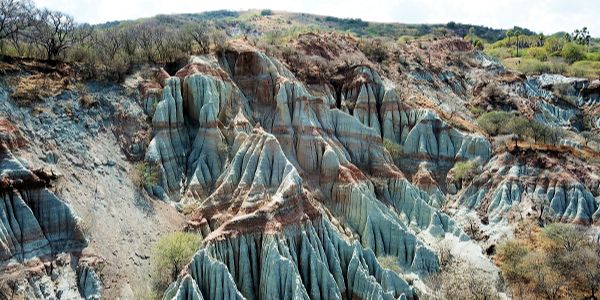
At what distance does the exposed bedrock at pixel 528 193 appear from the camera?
4372cm

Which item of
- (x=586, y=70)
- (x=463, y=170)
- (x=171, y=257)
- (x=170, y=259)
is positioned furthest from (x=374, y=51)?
(x=586, y=70)

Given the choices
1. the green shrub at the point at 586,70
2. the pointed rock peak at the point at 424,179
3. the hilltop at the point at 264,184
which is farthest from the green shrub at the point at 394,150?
the green shrub at the point at 586,70

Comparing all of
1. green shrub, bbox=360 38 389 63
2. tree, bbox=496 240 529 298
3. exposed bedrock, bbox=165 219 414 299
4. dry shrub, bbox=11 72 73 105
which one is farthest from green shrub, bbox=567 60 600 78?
dry shrub, bbox=11 72 73 105

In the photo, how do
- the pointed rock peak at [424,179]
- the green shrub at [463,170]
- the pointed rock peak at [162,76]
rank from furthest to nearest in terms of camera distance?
the green shrub at [463,170] → the pointed rock peak at [424,179] → the pointed rock peak at [162,76]

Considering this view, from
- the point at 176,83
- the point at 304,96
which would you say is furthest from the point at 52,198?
the point at 304,96

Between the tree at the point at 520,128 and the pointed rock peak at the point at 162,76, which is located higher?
the pointed rock peak at the point at 162,76

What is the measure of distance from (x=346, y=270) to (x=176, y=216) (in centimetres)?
1389

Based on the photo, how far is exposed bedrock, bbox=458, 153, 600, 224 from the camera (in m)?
43.7

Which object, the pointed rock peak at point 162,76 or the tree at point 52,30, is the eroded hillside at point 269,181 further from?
the tree at point 52,30

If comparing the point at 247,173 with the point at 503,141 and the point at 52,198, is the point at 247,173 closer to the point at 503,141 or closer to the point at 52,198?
the point at 52,198

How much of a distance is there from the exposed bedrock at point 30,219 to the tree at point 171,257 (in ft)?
16.3

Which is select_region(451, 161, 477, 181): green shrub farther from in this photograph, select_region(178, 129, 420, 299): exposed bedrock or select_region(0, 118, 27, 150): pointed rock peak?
select_region(0, 118, 27, 150): pointed rock peak

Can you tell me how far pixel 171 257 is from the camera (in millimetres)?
31047

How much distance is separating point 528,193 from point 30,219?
42.7 metres
